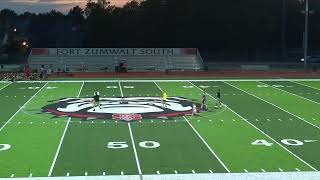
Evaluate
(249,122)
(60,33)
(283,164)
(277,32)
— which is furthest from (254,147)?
(60,33)

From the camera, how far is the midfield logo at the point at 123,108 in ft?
85.6

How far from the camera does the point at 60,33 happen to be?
7988cm

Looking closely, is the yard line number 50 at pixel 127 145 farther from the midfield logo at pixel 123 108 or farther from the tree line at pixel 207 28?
the tree line at pixel 207 28

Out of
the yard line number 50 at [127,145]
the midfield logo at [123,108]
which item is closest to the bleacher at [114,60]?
the midfield logo at [123,108]

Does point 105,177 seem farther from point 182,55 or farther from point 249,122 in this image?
point 182,55

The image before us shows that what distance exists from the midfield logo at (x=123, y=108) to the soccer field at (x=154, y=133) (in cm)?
4

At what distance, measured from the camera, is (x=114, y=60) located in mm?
57875

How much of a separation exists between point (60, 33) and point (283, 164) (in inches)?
2582

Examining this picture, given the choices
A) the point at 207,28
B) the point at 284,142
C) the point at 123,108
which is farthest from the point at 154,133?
the point at 207,28

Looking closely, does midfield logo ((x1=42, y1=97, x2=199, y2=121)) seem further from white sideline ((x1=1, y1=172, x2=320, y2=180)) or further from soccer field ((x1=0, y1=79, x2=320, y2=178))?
white sideline ((x1=1, y1=172, x2=320, y2=180))

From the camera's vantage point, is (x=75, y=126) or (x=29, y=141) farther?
(x=75, y=126)

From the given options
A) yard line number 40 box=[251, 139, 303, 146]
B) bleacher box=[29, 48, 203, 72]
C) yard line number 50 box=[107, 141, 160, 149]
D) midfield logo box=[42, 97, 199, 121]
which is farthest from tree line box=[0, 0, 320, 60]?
yard line number 50 box=[107, 141, 160, 149]

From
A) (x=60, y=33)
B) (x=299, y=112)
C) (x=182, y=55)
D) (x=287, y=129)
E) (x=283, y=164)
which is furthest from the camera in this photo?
(x=60, y=33)

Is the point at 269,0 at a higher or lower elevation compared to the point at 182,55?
higher
